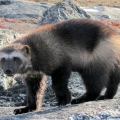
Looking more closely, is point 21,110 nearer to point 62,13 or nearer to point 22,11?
point 62,13

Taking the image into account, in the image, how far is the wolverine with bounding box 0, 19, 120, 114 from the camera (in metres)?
8.05

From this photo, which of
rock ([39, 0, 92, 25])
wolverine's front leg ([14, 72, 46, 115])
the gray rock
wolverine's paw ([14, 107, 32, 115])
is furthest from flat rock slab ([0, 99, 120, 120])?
the gray rock

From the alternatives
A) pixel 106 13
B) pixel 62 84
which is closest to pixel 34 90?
pixel 62 84

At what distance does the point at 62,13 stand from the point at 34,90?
14.8m

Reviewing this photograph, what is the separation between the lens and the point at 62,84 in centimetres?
802

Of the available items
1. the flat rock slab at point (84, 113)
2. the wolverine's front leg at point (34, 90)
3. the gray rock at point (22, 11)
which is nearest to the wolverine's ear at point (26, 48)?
the wolverine's front leg at point (34, 90)

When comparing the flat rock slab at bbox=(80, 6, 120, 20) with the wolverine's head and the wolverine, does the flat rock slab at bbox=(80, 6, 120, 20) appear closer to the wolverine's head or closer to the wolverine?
the wolverine

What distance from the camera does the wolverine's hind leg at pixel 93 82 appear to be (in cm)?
823

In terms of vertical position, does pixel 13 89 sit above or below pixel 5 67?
below

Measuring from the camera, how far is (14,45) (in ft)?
26.5

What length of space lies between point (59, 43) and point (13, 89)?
395cm

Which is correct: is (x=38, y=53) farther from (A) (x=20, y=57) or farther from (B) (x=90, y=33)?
(B) (x=90, y=33)

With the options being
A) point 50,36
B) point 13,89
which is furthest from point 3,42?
point 50,36

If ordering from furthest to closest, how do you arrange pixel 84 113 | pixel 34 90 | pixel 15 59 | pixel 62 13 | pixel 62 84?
1. pixel 62 13
2. pixel 34 90
3. pixel 62 84
4. pixel 15 59
5. pixel 84 113
